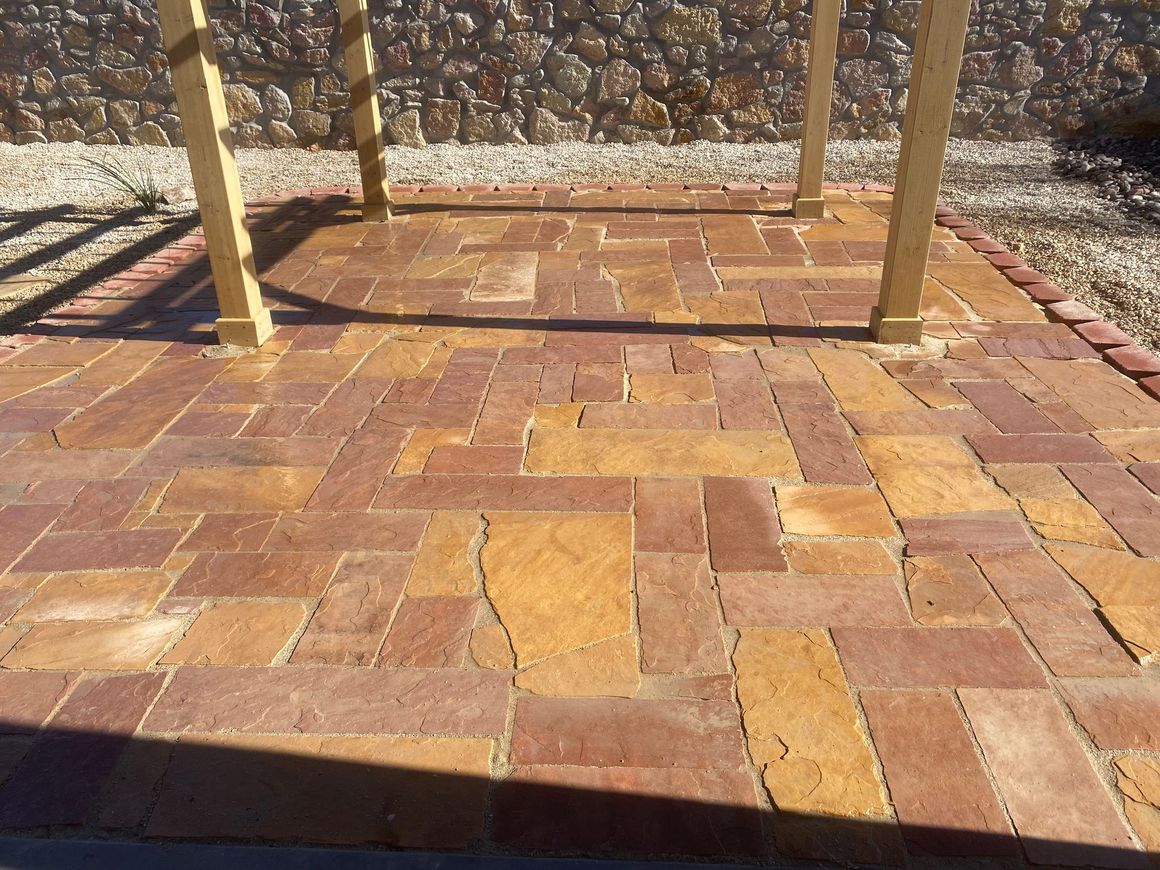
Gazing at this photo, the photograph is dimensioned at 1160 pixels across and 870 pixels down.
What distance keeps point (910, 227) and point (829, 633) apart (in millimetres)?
1902

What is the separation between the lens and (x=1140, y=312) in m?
3.76

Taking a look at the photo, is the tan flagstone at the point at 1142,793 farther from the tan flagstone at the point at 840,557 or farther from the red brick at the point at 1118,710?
the tan flagstone at the point at 840,557

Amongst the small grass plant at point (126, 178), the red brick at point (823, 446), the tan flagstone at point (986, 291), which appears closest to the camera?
the red brick at point (823, 446)

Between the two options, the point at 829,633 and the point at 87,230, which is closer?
the point at 829,633

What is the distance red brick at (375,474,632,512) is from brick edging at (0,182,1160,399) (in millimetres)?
1968

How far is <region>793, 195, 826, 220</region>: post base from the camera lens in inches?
197

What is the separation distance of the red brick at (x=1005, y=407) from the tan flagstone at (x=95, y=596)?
2.54 m

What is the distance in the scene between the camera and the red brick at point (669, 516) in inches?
89.1

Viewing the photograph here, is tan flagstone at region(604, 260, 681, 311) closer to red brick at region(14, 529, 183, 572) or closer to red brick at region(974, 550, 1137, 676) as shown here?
red brick at region(974, 550, 1137, 676)

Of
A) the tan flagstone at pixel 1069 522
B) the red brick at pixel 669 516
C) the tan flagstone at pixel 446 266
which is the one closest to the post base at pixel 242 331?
the tan flagstone at pixel 446 266

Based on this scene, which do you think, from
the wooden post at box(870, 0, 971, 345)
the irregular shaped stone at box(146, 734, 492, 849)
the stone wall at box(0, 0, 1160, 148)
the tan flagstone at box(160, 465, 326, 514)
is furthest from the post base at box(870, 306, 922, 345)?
the stone wall at box(0, 0, 1160, 148)

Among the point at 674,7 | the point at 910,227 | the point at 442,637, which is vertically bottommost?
the point at 442,637

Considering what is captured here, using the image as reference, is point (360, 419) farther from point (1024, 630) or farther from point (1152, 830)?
point (1152, 830)

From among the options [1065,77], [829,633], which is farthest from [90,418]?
[1065,77]
